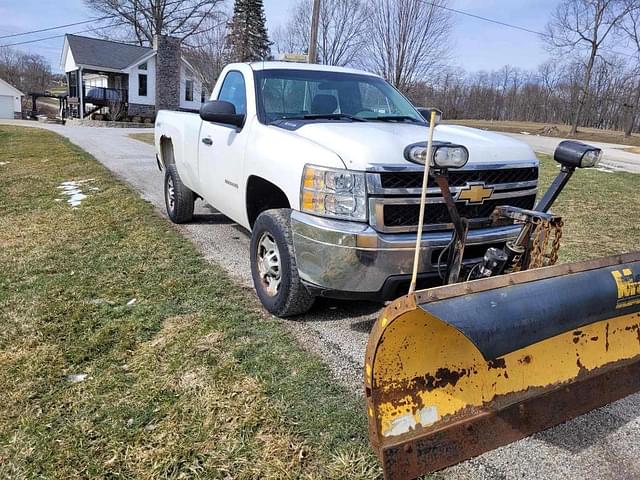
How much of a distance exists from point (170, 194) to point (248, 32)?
110 feet

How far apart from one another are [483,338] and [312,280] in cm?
137

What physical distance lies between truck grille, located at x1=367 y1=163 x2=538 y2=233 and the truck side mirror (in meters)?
1.75

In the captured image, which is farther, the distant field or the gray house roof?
the gray house roof

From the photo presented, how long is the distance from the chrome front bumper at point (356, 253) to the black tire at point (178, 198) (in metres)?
3.52

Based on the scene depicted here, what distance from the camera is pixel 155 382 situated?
2.96 m

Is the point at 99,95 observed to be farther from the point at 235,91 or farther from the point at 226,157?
the point at 226,157

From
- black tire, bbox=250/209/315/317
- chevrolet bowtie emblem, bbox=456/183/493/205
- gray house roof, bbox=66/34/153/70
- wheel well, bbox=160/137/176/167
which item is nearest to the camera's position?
chevrolet bowtie emblem, bbox=456/183/493/205

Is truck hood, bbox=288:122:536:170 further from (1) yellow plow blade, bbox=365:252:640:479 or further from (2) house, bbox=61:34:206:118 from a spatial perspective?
(2) house, bbox=61:34:206:118

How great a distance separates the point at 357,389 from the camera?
3000 millimetres

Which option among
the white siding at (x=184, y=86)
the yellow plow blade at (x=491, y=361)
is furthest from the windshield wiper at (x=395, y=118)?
the white siding at (x=184, y=86)

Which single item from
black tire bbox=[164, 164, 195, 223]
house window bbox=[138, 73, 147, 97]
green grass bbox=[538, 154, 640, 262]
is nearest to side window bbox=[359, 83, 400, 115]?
green grass bbox=[538, 154, 640, 262]

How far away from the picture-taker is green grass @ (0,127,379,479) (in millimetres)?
2373

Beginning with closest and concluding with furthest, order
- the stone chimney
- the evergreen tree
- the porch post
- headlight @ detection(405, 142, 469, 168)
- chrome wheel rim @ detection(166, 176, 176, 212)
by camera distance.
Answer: headlight @ detection(405, 142, 469, 168) → chrome wheel rim @ detection(166, 176, 176, 212) → the evergreen tree → the porch post → the stone chimney

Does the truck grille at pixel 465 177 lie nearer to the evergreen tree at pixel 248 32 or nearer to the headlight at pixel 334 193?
the headlight at pixel 334 193
